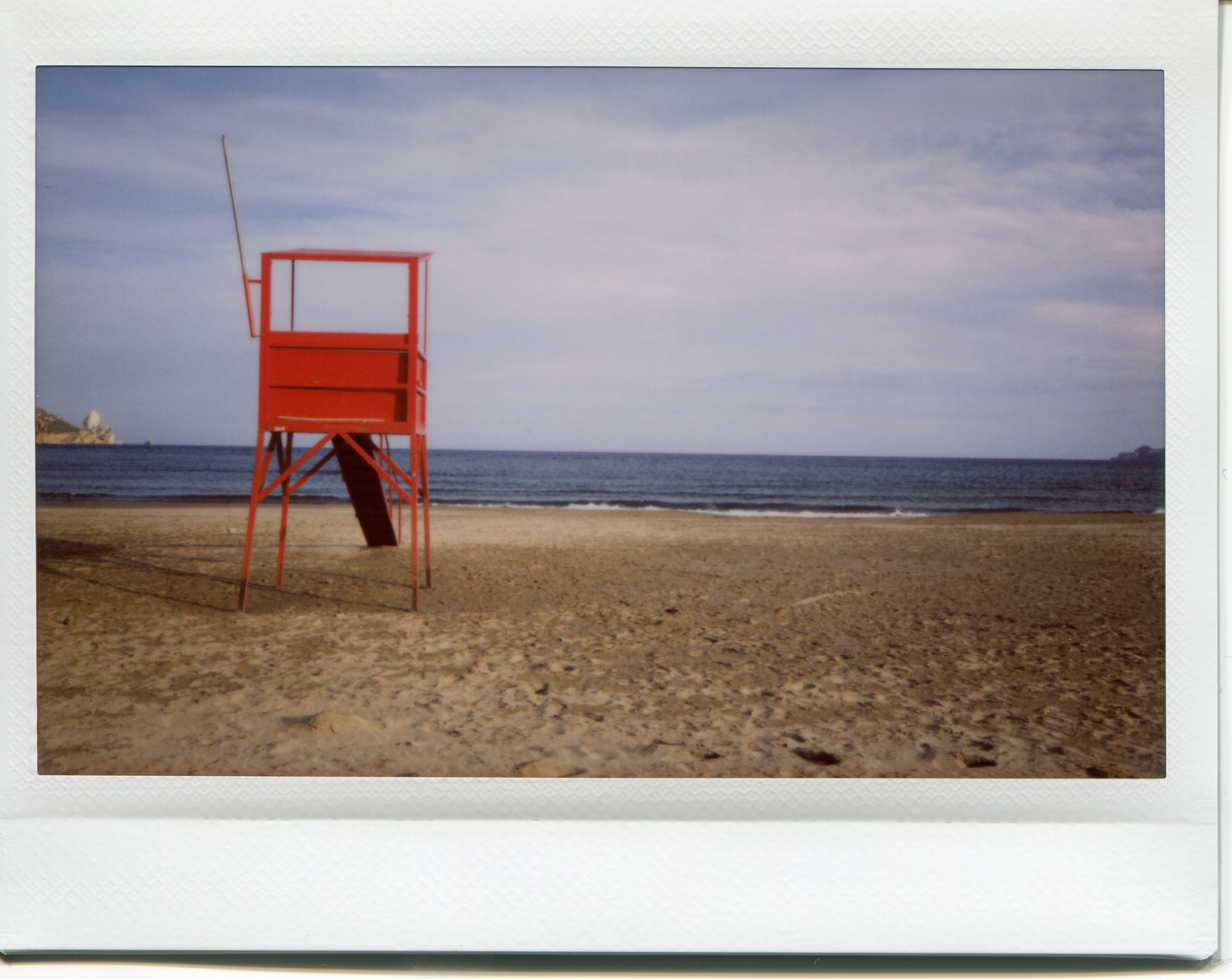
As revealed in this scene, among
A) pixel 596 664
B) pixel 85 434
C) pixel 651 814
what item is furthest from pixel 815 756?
pixel 85 434

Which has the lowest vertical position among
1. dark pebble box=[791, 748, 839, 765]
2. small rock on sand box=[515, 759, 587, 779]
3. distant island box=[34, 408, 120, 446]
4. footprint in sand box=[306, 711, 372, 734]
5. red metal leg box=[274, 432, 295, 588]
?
dark pebble box=[791, 748, 839, 765]

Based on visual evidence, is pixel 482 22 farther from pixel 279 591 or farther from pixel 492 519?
pixel 492 519

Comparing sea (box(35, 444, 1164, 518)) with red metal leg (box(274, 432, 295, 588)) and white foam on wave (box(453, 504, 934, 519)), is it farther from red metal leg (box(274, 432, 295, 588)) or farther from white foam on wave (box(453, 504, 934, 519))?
red metal leg (box(274, 432, 295, 588))

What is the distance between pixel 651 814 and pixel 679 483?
2268cm

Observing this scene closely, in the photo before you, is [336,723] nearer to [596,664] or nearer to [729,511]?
[596,664]

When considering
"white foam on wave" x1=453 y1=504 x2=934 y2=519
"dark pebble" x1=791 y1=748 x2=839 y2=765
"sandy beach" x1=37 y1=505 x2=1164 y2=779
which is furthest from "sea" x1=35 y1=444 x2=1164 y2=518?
"dark pebble" x1=791 y1=748 x2=839 y2=765

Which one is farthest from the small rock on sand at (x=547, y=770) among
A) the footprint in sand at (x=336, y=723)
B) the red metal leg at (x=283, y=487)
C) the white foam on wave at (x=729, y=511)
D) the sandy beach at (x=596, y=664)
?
the white foam on wave at (x=729, y=511)

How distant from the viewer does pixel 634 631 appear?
5711 mm

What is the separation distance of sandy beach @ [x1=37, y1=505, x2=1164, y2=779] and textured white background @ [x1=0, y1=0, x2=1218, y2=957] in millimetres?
418

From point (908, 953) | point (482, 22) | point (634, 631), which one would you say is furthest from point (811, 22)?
point (634, 631)

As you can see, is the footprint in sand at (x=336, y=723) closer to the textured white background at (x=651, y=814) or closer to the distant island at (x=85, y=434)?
the textured white background at (x=651, y=814)

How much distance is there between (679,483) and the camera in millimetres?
24844

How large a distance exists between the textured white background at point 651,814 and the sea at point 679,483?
1469 centimetres

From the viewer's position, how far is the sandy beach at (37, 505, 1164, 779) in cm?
345
